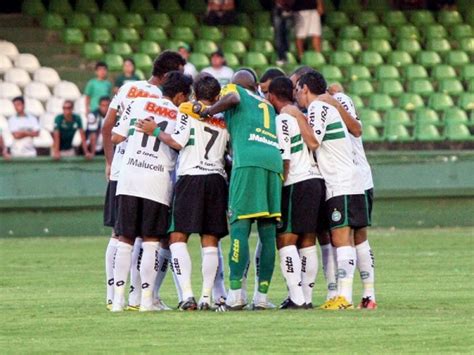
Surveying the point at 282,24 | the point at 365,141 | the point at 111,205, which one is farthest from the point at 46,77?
the point at 111,205

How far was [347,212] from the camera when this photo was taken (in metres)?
12.5

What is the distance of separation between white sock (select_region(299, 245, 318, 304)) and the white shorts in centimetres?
1556

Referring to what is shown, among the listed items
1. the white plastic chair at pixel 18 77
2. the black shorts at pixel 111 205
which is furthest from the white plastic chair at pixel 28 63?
the black shorts at pixel 111 205

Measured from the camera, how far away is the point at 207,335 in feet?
34.8

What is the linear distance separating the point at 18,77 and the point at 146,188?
14.3 meters

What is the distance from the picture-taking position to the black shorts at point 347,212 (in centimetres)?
1250

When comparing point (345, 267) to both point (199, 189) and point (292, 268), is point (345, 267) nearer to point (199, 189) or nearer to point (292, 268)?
point (292, 268)

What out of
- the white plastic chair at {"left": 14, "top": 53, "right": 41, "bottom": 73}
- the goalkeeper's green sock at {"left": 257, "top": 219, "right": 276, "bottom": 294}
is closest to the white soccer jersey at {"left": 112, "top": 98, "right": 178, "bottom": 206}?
the goalkeeper's green sock at {"left": 257, "top": 219, "right": 276, "bottom": 294}

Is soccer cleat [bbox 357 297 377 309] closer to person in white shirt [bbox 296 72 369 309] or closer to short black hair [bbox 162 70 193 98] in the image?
person in white shirt [bbox 296 72 369 309]

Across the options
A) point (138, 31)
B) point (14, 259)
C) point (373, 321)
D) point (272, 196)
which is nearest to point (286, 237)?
point (272, 196)

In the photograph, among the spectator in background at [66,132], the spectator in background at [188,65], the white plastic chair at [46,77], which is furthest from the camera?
the white plastic chair at [46,77]

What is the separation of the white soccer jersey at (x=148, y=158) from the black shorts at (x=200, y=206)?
158 millimetres

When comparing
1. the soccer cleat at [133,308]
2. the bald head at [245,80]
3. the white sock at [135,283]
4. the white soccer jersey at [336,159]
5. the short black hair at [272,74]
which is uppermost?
the short black hair at [272,74]

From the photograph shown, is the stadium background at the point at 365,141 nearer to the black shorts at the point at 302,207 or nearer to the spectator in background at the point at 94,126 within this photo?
the spectator in background at the point at 94,126
